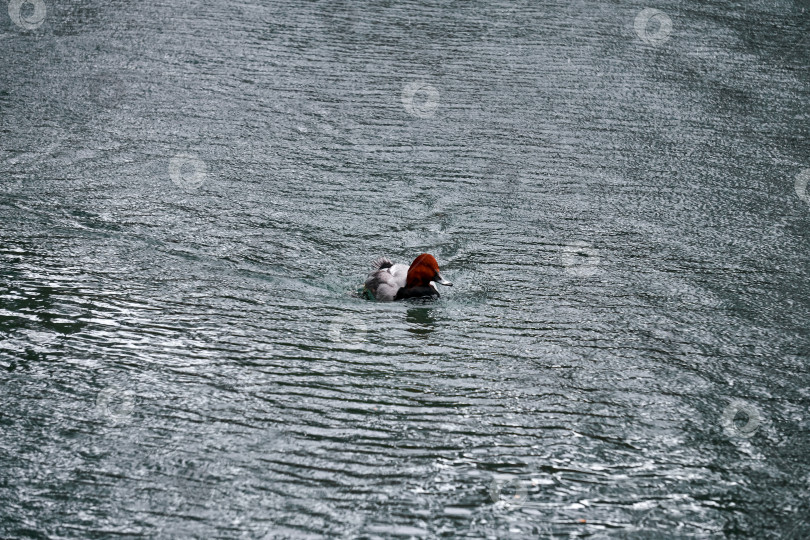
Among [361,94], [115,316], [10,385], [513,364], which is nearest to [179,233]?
[115,316]

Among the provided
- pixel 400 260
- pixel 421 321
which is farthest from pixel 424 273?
pixel 400 260

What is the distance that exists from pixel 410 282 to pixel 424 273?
0.10 metres

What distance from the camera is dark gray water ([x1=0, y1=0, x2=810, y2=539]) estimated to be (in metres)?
3.18

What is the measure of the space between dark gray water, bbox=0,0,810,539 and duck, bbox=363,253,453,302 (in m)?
0.09

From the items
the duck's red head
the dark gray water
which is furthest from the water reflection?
the duck's red head

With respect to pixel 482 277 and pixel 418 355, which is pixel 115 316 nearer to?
pixel 418 355

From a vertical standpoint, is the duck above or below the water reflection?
above

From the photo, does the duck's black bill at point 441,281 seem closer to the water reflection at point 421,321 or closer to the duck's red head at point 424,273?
the duck's red head at point 424,273

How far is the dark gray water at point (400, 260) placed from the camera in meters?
3.18

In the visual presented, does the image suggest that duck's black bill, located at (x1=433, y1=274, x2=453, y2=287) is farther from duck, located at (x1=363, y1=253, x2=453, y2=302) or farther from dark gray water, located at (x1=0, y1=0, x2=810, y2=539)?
dark gray water, located at (x1=0, y1=0, x2=810, y2=539)

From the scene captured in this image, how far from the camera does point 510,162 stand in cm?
653

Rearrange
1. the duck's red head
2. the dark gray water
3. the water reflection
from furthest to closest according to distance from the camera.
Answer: the duck's red head < the water reflection < the dark gray water

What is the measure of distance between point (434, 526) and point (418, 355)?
47.4 inches

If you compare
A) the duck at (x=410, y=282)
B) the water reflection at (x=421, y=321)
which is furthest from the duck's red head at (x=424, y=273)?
the water reflection at (x=421, y=321)
